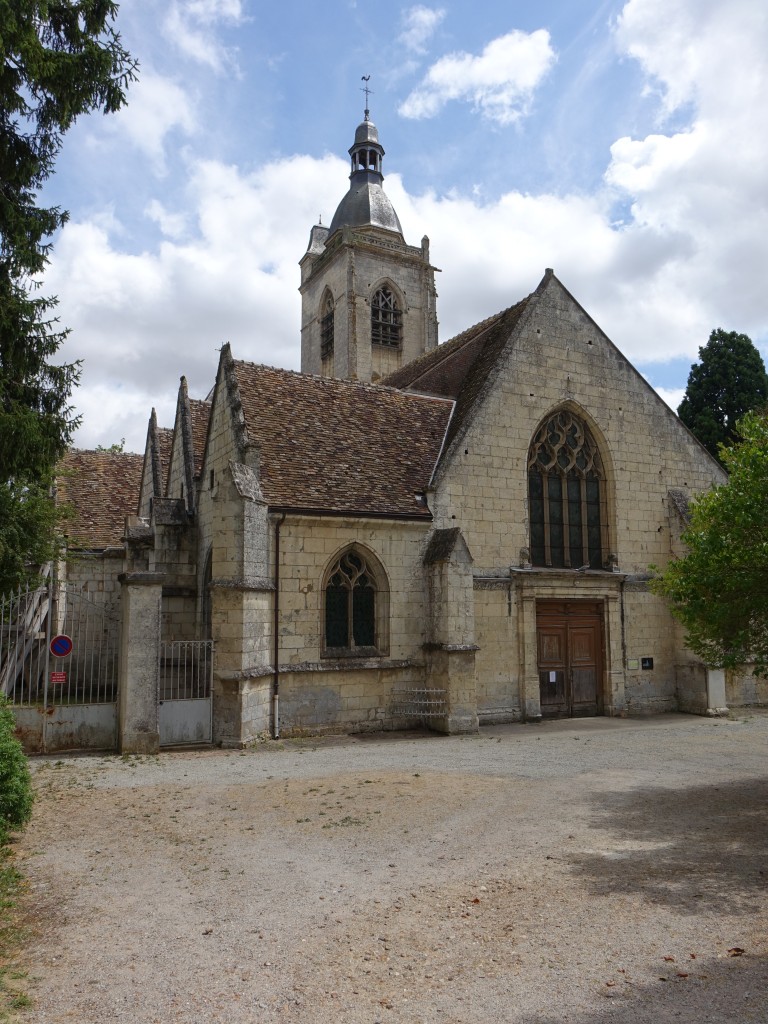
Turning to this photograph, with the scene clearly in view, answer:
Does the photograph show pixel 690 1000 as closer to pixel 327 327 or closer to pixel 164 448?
pixel 164 448

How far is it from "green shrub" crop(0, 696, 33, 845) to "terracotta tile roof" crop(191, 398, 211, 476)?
34.6 feet

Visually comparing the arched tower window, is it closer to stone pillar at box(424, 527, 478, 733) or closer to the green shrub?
stone pillar at box(424, 527, 478, 733)

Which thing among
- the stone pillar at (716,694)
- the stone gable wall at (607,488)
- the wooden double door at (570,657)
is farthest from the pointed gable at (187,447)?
the stone pillar at (716,694)

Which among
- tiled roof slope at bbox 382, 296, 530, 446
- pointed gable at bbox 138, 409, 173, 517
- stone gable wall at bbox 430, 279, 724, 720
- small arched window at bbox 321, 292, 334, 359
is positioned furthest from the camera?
small arched window at bbox 321, 292, 334, 359

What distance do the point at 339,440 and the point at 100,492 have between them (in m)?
9.98

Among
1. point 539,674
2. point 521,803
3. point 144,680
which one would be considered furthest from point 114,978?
point 539,674

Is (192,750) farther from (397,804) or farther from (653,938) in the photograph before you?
(653,938)

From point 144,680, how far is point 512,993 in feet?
29.2

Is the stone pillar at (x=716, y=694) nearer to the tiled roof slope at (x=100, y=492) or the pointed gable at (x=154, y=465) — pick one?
the pointed gable at (x=154, y=465)

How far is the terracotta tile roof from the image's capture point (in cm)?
1783

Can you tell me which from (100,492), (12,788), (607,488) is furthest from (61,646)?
(607,488)

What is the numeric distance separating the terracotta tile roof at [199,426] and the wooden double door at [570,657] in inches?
333

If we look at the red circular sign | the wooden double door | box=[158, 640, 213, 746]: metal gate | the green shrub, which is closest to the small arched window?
the wooden double door

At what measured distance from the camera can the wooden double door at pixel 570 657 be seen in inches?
663
